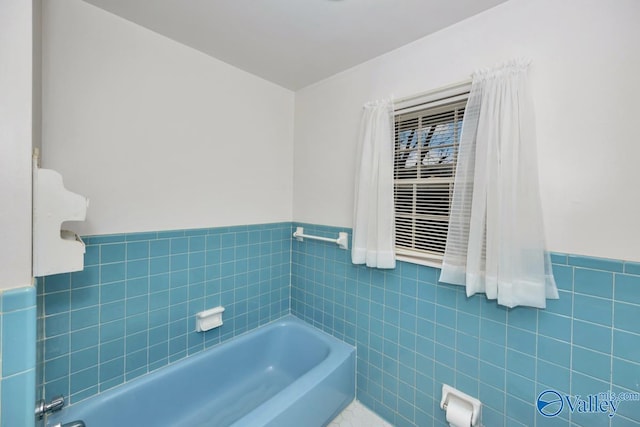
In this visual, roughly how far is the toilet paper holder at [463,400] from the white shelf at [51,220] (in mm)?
1873

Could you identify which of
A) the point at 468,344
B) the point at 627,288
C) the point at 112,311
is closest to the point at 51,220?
the point at 112,311

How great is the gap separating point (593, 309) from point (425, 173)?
0.94 m

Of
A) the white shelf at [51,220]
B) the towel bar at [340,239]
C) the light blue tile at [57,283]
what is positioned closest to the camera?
the white shelf at [51,220]

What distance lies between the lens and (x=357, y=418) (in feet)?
5.54

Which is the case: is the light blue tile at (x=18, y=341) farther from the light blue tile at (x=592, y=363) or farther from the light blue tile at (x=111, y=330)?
the light blue tile at (x=592, y=363)

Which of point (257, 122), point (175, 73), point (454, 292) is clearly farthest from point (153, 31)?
point (454, 292)

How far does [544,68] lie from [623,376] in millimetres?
1304

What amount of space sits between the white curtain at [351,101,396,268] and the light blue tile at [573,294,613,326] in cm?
81

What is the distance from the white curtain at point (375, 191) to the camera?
157 cm

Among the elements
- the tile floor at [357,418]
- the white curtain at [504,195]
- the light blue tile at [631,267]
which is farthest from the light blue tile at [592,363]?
the tile floor at [357,418]

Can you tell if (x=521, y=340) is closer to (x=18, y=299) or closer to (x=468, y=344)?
(x=468, y=344)

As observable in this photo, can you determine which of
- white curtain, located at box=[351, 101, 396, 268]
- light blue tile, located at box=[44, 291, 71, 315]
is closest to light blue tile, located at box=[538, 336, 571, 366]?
white curtain, located at box=[351, 101, 396, 268]

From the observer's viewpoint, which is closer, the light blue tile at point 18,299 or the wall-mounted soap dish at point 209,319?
the light blue tile at point 18,299

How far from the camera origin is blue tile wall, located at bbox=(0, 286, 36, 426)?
2.37ft
